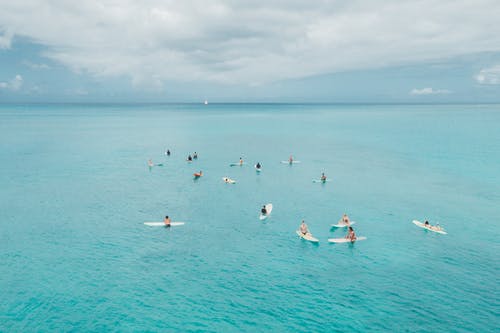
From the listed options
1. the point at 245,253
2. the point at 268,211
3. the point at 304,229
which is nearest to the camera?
the point at 245,253

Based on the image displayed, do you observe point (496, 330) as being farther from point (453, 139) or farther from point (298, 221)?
point (453, 139)

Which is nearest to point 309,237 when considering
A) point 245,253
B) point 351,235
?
point 351,235

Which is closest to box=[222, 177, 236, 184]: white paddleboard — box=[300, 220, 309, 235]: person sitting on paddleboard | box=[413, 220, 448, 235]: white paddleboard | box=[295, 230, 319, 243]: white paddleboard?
box=[300, 220, 309, 235]: person sitting on paddleboard

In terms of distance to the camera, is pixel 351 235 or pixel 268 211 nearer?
pixel 351 235

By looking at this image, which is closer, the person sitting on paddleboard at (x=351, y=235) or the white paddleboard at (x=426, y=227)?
the person sitting on paddleboard at (x=351, y=235)

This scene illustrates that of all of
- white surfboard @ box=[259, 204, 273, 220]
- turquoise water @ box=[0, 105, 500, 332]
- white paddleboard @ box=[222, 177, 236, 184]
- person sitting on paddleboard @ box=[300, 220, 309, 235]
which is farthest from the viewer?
white paddleboard @ box=[222, 177, 236, 184]

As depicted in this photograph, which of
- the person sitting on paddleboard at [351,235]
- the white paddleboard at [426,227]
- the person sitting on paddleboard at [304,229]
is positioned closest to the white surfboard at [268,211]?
the person sitting on paddleboard at [304,229]

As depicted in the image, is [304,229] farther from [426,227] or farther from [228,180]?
[228,180]

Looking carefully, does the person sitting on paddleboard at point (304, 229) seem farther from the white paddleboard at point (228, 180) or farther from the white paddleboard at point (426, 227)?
the white paddleboard at point (228, 180)

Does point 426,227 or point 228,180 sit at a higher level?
point 228,180

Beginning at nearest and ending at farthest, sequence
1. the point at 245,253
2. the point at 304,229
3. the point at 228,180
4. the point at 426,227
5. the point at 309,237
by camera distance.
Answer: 1. the point at 245,253
2. the point at 309,237
3. the point at 304,229
4. the point at 426,227
5. the point at 228,180

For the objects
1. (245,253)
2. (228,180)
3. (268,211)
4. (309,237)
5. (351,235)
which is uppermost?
(228,180)

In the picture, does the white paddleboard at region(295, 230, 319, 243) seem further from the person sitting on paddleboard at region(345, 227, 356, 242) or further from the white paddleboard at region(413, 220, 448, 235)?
the white paddleboard at region(413, 220, 448, 235)
